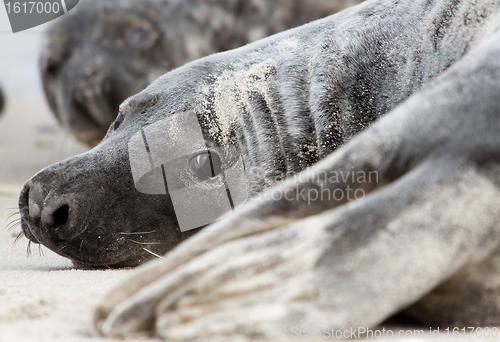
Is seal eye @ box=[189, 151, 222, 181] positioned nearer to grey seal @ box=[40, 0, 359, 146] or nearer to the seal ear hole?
grey seal @ box=[40, 0, 359, 146]

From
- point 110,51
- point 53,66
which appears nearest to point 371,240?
point 110,51

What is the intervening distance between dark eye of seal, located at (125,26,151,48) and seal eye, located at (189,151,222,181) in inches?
139

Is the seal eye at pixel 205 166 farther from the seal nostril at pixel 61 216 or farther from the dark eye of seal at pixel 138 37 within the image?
the dark eye of seal at pixel 138 37

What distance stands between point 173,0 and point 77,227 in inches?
158

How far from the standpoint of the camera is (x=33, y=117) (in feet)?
43.6

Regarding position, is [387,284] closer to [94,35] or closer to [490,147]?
[490,147]

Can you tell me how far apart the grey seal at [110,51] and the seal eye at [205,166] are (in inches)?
126

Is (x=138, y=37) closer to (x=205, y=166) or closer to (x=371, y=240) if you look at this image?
(x=205, y=166)

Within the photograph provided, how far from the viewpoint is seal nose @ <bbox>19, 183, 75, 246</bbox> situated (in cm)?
204

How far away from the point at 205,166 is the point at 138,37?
3.61 metres

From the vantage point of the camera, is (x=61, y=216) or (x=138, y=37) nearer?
(x=61, y=216)

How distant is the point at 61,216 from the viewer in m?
2.07

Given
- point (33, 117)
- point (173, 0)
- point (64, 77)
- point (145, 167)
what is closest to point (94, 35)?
point (64, 77)

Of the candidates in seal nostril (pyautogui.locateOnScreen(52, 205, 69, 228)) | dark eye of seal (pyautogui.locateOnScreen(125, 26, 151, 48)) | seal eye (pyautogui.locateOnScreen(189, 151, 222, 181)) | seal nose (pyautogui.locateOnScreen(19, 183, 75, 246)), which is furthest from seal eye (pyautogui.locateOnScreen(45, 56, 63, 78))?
seal eye (pyautogui.locateOnScreen(189, 151, 222, 181))
